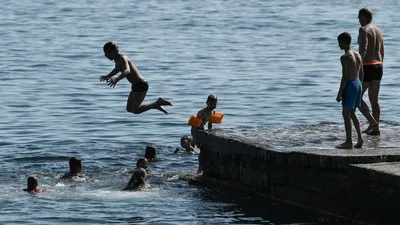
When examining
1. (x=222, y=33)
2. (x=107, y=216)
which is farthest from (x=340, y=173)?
(x=222, y=33)

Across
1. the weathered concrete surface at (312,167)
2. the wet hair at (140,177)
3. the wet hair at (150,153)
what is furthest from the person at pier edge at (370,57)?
the wet hair at (150,153)

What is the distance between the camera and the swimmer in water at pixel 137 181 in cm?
1920

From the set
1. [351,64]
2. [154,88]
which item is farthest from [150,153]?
[154,88]

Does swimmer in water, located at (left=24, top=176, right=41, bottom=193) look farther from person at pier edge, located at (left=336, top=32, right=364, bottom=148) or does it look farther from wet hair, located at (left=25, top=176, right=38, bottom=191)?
person at pier edge, located at (left=336, top=32, right=364, bottom=148)

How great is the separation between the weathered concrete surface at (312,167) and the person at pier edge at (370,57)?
0.43 meters

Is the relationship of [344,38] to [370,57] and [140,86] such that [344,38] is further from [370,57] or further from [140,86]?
[140,86]

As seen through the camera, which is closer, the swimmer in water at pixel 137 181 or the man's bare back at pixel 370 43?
the man's bare back at pixel 370 43

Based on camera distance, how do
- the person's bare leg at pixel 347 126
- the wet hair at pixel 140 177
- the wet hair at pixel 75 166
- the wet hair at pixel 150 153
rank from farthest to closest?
the wet hair at pixel 150 153, the wet hair at pixel 75 166, the wet hair at pixel 140 177, the person's bare leg at pixel 347 126

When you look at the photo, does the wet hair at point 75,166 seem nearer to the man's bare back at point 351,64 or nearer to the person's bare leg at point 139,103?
the person's bare leg at point 139,103

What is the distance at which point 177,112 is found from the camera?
31422 mm

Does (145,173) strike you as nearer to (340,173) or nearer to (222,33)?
(340,173)

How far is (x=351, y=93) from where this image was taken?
16.4 m

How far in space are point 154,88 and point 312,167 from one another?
2035 centimetres

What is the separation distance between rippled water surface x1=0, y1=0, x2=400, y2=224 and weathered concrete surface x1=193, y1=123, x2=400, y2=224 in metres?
0.45
